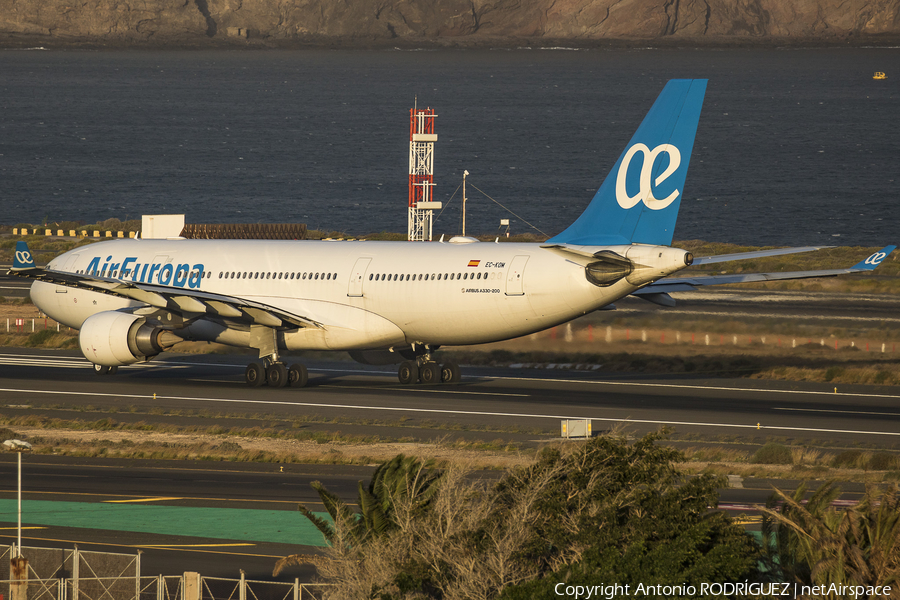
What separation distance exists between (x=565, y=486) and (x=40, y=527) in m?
12.1

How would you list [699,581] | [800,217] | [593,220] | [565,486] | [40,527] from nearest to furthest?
[699,581] → [565,486] → [40,527] → [593,220] → [800,217]

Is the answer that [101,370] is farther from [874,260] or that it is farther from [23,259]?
[874,260]

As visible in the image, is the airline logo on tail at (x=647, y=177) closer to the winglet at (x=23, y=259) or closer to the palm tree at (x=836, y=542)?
the winglet at (x=23, y=259)

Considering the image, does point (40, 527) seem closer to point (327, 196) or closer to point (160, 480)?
point (160, 480)

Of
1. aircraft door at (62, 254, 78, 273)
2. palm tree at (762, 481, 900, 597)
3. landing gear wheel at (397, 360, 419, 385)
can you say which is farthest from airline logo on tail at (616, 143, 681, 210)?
aircraft door at (62, 254, 78, 273)

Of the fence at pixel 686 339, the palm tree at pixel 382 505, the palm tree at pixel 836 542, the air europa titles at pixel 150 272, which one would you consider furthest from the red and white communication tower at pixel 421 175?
the palm tree at pixel 836 542

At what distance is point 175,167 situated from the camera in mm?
194125

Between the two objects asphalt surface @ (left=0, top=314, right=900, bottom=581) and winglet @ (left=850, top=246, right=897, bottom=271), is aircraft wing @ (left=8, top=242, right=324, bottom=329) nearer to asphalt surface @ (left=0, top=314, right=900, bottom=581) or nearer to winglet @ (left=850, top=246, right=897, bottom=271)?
asphalt surface @ (left=0, top=314, right=900, bottom=581)

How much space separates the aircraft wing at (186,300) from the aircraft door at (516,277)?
282 inches

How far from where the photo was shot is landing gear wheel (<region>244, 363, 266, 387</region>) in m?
42.7

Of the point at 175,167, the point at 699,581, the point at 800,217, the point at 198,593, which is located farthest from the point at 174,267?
the point at 175,167

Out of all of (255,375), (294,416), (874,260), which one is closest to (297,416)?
(294,416)

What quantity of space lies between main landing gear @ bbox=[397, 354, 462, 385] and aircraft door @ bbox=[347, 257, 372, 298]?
383 cm

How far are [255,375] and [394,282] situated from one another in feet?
21.6
